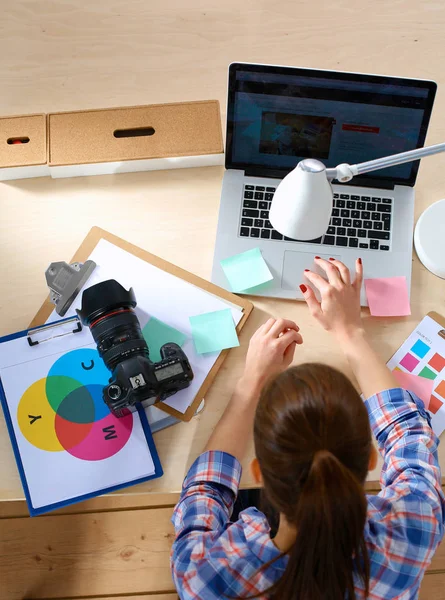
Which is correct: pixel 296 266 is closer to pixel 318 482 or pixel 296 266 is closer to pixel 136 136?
pixel 136 136

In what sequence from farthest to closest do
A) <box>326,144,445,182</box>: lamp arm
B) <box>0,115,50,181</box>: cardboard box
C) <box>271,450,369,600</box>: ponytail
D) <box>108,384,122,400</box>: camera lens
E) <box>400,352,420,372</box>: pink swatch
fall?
1. <box>0,115,50,181</box>: cardboard box
2. <box>400,352,420,372</box>: pink swatch
3. <box>108,384,122,400</box>: camera lens
4. <box>326,144,445,182</box>: lamp arm
5. <box>271,450,369,600</box>: ponytail

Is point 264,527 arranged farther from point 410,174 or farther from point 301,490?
point 410,174

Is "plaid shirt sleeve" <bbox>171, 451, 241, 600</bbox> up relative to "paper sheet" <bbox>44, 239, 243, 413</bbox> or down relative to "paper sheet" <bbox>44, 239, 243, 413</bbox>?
down

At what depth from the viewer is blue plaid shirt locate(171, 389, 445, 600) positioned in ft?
2.71

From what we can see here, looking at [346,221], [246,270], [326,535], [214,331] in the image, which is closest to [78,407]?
[214,331]

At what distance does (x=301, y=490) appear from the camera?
2.39 ft

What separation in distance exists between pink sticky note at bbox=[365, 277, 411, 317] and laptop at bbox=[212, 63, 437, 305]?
0.02m

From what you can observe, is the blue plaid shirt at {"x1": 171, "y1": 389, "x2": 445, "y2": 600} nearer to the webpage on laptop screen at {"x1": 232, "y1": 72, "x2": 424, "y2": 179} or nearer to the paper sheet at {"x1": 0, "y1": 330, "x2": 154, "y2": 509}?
the paper sheet at {"x1": 0, "y1": 330, "x2": 154, "y2": 509}

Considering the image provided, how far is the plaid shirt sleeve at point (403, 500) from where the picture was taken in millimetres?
830

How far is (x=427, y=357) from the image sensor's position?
42.0 inches

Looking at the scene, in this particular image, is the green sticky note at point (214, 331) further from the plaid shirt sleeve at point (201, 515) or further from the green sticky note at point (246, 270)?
the plaid shirt sleeve at point (201, 515)

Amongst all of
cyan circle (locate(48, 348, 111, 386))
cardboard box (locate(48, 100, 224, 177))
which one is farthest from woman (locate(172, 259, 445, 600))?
cardboard box (locate(48, 100, 224, 177))

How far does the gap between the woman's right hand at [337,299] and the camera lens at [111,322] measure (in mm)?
321

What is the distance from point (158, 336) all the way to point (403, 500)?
485 mm
